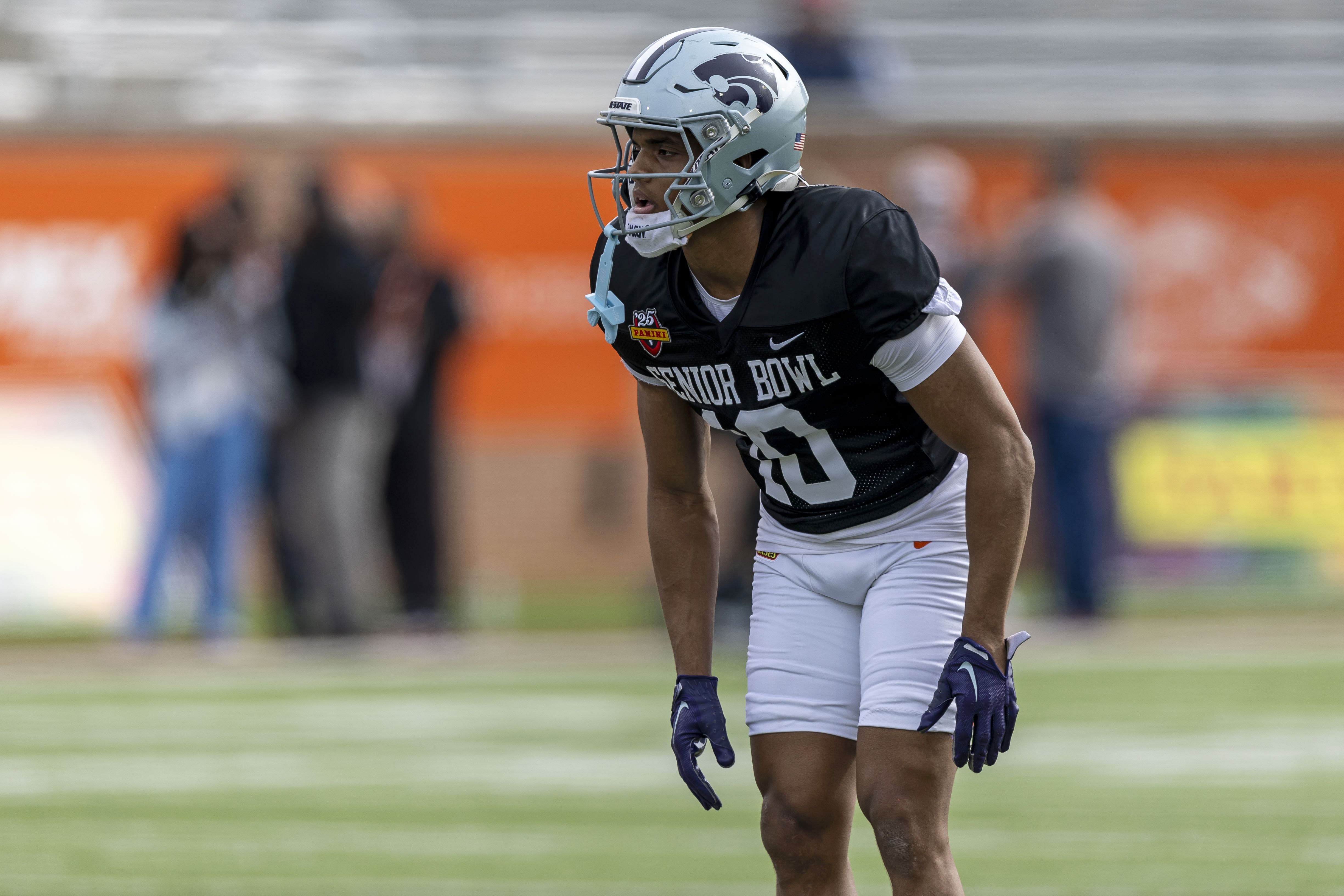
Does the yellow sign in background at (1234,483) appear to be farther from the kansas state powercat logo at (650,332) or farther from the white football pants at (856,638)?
the kansas state powercat logo at (650,332)

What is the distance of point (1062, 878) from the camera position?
215 inches

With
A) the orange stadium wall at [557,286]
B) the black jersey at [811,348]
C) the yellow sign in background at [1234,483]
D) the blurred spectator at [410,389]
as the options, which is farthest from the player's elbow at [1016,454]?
the yellow sign in background at [1234,483]

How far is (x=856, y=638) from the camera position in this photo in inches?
156

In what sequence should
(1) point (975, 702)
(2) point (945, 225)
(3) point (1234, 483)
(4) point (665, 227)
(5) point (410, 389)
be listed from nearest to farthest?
(1) point (975, 702), (4) point (665, 227), (2) point (945, 225), (5) point (410, 389), (3) point (1234, 483)

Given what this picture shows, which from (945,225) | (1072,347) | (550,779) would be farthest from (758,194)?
(1072,347)

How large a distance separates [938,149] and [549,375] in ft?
9.51

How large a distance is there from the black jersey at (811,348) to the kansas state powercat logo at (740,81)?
0.62 ft

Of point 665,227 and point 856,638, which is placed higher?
point 665,227

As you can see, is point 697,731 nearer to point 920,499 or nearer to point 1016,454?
point 920,499

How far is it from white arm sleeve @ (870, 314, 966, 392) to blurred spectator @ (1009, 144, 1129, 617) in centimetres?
757

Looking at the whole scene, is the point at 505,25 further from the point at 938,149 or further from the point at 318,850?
the point at 318,850

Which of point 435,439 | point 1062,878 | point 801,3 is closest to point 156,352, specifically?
point 435,439

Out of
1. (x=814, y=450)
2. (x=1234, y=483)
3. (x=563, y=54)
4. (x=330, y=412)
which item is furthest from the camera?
(x=563, y=54)

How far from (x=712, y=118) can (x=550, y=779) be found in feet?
12.6
